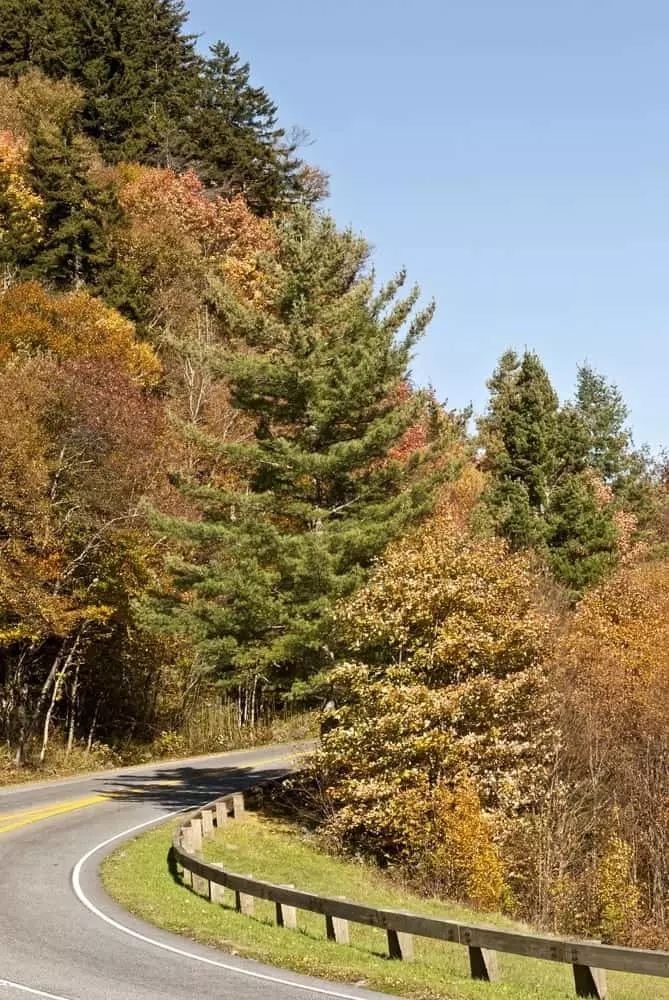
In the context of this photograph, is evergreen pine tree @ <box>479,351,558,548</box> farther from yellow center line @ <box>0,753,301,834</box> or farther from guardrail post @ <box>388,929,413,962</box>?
guardrail post @ <box>388,929,413,962</box>

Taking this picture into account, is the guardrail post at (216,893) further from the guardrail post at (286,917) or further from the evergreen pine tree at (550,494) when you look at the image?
the evergreen pine tree at (550,494)

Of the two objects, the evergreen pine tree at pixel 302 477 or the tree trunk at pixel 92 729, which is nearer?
the evergreen pine tree at pixel 302 477

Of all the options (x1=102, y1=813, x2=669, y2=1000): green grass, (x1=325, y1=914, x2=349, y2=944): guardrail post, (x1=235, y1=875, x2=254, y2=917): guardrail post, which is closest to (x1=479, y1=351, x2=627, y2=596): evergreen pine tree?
(x1=102, y1=813, x2=669, y2=1000): green grass

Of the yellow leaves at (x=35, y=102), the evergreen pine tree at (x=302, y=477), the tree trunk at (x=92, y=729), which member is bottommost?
the tree trunk at (x=92, y=729)

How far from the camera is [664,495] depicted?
8912 cm

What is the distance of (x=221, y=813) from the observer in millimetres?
26250

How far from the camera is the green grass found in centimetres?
1317

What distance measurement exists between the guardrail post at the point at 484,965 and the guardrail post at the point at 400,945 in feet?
4.31

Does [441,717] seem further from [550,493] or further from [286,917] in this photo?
[550,493]

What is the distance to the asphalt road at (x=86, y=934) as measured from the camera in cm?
1173

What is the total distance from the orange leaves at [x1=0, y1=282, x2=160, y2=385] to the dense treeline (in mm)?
183

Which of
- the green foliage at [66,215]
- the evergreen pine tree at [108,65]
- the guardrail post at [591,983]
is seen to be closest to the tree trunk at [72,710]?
the green foliage at [66,215]

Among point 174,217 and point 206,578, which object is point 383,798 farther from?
point 174,217

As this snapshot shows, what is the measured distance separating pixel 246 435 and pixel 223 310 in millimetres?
18963
